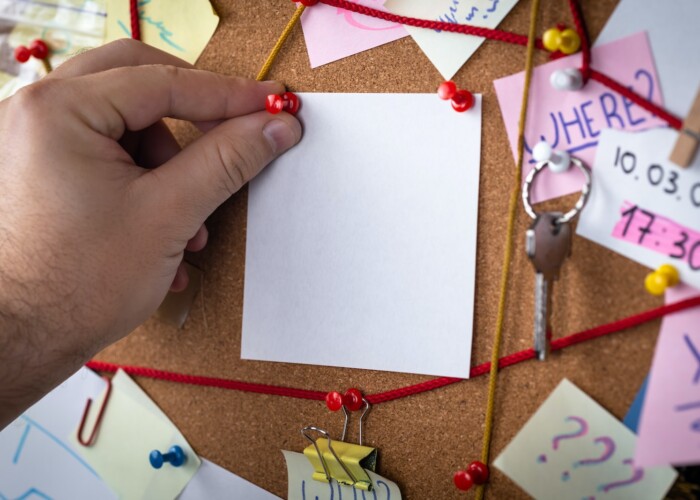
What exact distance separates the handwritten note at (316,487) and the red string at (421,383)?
7 cm

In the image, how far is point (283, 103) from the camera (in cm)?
68

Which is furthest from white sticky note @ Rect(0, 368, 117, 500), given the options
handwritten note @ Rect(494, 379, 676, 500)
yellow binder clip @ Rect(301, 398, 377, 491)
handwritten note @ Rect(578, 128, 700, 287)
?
handwritten note @ Rect(578, 128, 700, 287)

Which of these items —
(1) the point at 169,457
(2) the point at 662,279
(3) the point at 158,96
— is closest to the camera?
(2) the point at 662,279

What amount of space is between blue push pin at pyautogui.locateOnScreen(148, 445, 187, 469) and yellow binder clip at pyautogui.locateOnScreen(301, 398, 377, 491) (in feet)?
0.57

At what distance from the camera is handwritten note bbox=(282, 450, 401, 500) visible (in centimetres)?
67

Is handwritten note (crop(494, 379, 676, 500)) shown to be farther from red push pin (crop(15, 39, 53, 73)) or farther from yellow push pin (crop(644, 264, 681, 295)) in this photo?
red push pin (crop(15, 39, 53, 73))

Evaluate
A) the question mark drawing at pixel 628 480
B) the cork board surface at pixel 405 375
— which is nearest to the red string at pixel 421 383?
the cork board surface at pixel 405 375

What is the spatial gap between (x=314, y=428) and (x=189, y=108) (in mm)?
365

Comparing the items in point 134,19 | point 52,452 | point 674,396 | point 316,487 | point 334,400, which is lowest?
point 52,452

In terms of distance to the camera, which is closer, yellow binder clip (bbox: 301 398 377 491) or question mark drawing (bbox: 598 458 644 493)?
question mark drawing (bbox: 598 458 644 493)

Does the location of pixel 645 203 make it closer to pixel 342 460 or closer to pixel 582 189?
pixel 582 189

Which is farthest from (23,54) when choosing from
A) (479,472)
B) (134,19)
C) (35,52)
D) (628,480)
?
(628,480)

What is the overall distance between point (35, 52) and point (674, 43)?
74 centimetres

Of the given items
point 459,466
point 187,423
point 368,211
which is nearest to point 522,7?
point 368,211
